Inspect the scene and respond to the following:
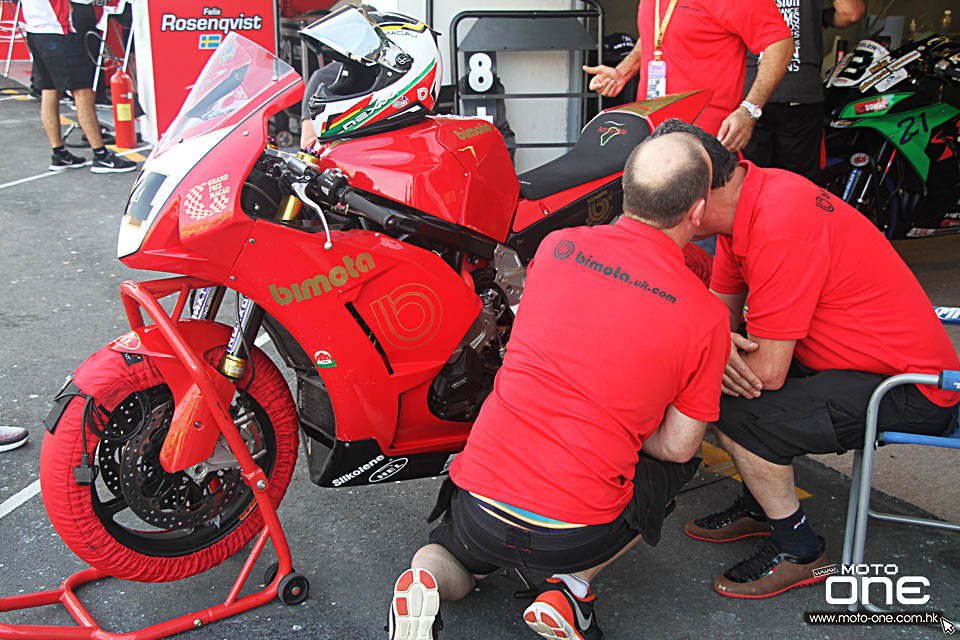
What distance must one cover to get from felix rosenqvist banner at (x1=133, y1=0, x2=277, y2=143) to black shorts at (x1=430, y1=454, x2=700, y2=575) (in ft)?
23.3

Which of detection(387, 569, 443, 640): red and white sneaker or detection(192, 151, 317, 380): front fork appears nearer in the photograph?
detection(387, 569, 443, 640): red and white sneaker

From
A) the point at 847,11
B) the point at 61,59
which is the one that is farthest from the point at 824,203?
the point at 61,59

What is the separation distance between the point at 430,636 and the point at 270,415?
90 centimetres

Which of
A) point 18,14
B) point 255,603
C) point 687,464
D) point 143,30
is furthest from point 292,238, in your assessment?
point 18,14

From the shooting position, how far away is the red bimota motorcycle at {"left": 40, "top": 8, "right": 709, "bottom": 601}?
2.38m

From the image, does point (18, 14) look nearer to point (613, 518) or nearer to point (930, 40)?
point (930, 40)

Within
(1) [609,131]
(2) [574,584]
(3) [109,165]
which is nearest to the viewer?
(2) [574,584]

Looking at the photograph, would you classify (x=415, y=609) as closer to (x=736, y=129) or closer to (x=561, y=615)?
(x=561, y=615)

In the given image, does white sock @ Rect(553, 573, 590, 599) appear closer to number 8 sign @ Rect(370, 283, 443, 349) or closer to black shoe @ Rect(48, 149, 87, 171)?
number 8 sign @ Rect(370, 283, 443, 349)

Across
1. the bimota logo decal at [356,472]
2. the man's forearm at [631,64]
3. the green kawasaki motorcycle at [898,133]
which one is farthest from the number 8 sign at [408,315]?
the green kawasaki motorcycle at [898,133]

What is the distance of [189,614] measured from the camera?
259cm

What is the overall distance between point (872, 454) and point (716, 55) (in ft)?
6.75

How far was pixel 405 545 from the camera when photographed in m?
2.99

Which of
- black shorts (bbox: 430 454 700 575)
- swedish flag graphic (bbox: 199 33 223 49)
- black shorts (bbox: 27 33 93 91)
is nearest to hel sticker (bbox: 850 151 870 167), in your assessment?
black shorts (bbox: 430 454 700 575)
